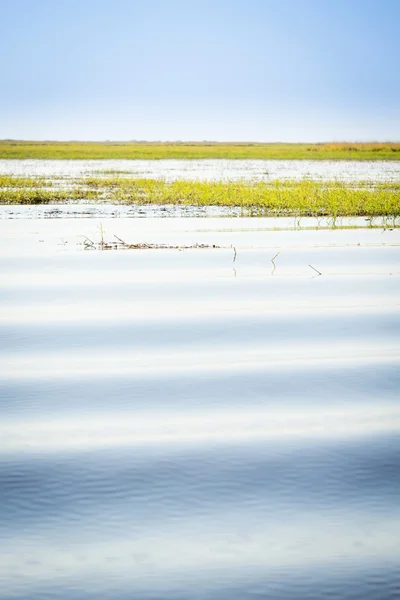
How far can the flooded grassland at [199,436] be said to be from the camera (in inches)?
105

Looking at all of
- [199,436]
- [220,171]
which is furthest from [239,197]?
[220,171]

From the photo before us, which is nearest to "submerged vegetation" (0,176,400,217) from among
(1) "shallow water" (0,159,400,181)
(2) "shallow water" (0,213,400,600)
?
(1) "shallow water" (0,159,400,181)

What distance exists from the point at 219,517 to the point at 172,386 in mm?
1751

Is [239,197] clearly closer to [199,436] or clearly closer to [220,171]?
[199,436]

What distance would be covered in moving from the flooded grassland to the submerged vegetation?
813 centimetres

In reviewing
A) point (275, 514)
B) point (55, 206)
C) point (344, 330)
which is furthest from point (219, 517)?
point (55, 206)

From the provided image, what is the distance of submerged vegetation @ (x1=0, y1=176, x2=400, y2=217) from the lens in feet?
54.2

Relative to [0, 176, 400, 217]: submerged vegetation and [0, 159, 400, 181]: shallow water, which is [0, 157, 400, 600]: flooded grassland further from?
[0, 159, 400, 181]: shallow water

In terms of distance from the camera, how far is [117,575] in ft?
8.52

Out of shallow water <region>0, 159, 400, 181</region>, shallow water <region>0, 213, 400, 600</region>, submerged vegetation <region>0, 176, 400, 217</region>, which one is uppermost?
shallow water <region>0, 159, 400, 181</region>

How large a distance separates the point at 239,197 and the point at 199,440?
1564 centimetres

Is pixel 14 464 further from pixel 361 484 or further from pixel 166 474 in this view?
pixel 361 484

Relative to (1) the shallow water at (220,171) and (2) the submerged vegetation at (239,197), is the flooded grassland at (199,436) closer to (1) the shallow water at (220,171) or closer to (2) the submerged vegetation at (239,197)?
(2) the submerged vegetation at (239,197)

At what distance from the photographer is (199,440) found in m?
3.78
